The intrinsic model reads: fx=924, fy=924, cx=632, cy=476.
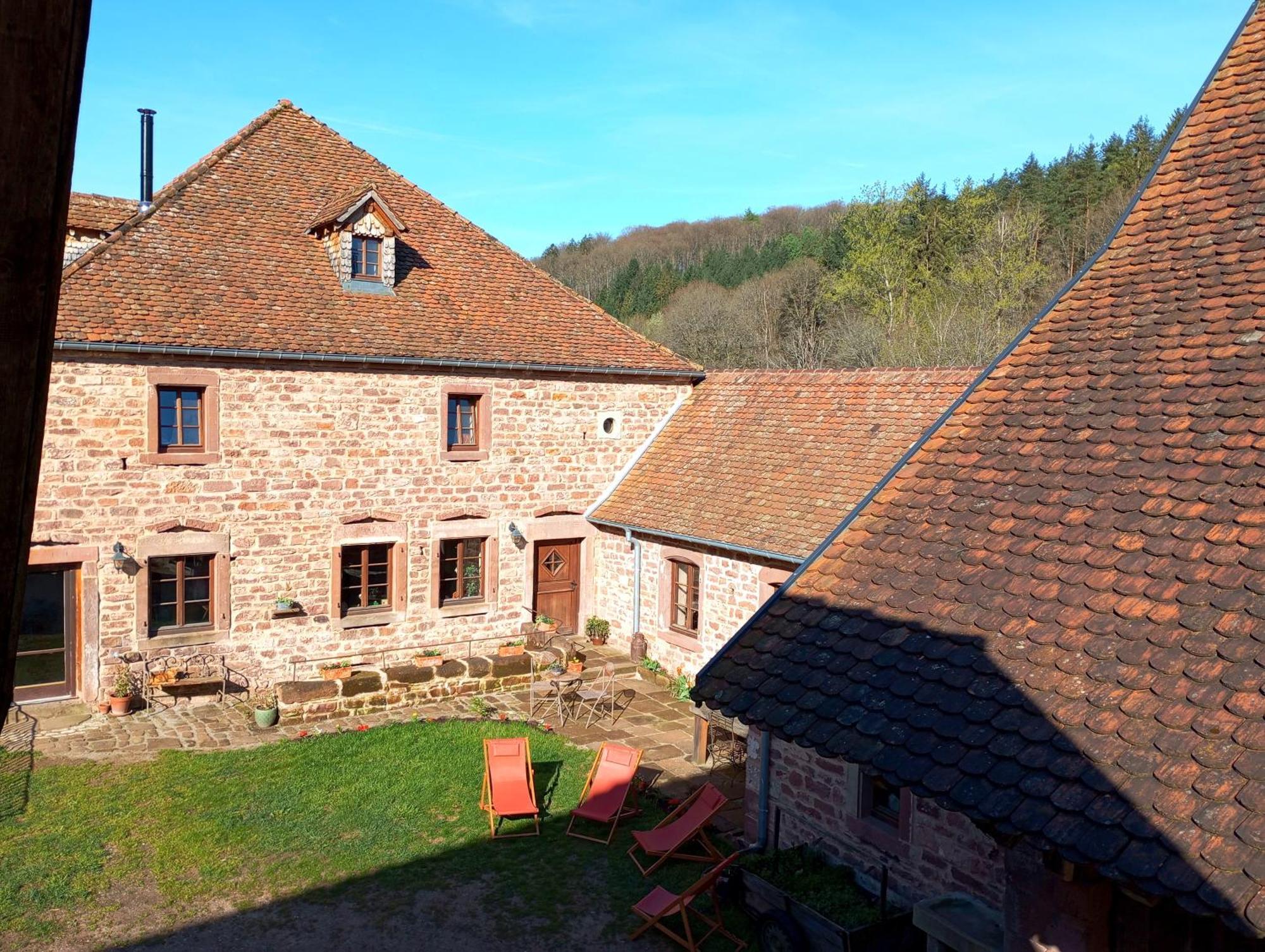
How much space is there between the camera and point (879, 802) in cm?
791

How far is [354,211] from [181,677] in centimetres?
793

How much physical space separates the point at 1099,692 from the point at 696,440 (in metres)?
13.2

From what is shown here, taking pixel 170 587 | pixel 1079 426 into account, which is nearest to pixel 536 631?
pixel 170 587

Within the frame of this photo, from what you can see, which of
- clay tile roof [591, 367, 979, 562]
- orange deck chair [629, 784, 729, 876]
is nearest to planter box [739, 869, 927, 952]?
orange deck chair [629, 784, 729, 876]

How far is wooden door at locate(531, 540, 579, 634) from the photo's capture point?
57.2ft

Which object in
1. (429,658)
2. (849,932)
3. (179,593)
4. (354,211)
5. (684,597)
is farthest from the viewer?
(684,597)

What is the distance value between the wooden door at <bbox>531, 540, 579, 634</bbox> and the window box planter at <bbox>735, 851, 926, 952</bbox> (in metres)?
9.98

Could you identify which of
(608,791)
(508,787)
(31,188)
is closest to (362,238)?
(508,787)

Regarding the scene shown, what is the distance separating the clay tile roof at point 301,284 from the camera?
539 inches

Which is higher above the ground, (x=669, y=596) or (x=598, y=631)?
(x=669, y=596)

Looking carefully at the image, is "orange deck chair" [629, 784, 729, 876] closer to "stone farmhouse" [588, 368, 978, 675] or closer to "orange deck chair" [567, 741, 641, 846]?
"orange deck chair" [567, 741, 641, 846]

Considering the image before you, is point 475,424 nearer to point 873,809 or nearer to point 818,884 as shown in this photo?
point 873,809

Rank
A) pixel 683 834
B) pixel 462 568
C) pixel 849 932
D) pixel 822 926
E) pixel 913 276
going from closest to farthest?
pixel 849 932, pixel 822 926, pixel 683 834, pixel 462 568, pixel 913 276

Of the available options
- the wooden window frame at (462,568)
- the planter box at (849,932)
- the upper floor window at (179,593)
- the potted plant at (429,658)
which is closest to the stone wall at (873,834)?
the planter box at (849,932)
